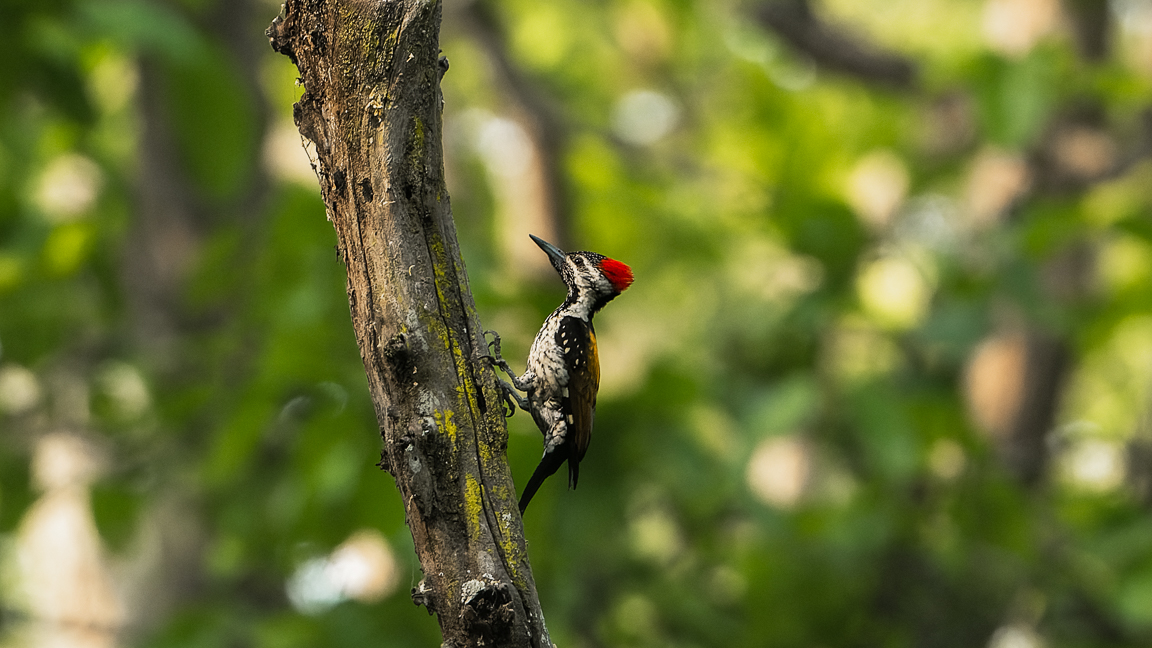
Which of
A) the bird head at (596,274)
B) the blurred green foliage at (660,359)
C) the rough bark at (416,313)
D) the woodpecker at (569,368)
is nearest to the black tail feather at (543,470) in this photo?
the woodpecker at (569,368)

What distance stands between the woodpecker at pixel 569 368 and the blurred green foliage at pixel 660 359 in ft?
2.12

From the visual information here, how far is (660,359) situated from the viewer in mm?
4074

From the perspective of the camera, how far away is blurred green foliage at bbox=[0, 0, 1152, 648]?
147 inches

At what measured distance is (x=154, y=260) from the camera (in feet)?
18.9

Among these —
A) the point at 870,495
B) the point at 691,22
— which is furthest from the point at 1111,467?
the point at 691,22

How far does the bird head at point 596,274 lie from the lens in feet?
6.91

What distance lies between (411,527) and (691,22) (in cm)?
457

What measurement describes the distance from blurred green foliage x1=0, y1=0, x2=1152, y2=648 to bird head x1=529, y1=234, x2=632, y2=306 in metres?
0.69

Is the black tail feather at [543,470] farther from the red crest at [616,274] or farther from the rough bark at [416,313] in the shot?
the red crest at [616,274]

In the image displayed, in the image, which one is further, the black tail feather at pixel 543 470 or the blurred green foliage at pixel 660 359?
the blurred green foliage at pixel 660 359

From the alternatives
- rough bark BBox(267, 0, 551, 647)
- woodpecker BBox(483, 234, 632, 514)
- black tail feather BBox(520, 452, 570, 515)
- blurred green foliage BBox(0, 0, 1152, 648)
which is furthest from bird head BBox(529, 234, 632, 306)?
blurred green foliage BBox(0, 0, 1152, 648)

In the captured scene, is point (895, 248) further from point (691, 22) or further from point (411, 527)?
point (411, 527)

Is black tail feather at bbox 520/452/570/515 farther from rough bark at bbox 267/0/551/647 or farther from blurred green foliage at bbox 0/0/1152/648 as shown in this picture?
blurred green foliage at bbox 0/0/1152/648

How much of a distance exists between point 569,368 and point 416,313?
51 cm
